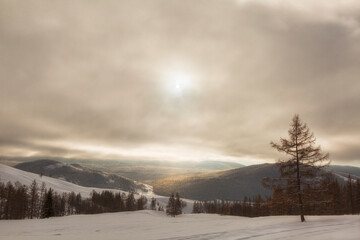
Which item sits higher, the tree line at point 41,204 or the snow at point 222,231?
the snow at point 222,231

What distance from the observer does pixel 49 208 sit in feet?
225

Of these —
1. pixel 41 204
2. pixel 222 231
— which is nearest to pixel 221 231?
pixel 222 231

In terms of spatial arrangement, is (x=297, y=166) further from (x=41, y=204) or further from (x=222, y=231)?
(x=41, y=204)

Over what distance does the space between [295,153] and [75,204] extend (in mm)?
169383

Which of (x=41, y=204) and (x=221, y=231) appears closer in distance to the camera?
(x=221, y=231)

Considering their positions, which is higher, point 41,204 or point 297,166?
point 297,166

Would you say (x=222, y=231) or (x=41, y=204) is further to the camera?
A: (x=41, y=204)

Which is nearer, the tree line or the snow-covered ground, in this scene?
the snow-covered ground

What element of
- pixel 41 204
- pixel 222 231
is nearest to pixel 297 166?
pixel 222 231

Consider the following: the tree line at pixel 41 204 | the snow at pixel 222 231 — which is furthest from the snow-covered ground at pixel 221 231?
the tree line at pixel 41 204

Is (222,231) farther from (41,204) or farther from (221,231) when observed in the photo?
(41,204)

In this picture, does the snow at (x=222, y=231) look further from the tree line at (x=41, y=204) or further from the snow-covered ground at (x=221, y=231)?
the tree line at (x=41, y=204)

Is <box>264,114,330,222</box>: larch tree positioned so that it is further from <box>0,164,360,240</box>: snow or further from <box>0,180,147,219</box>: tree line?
<box>0,180,147,219</box>: tree line

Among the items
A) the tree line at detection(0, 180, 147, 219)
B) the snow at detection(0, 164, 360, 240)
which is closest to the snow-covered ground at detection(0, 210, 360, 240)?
the snow at detection(0, 164, 360, 240)
